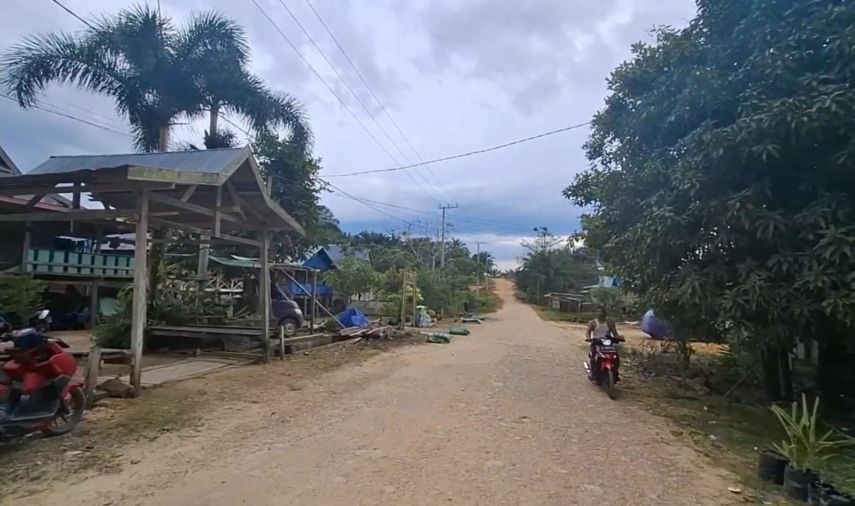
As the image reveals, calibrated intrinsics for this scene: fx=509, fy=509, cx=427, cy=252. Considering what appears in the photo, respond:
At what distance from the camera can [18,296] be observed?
34.1 ft

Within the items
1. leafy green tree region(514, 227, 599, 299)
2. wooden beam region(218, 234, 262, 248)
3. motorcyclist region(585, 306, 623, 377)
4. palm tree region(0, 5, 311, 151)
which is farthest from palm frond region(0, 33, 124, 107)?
leafy green tree region(514, 227, 599, 299)

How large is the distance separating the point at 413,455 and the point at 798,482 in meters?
3.02

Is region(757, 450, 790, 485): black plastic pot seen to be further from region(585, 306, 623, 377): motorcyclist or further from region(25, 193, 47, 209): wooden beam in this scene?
region(25, 193, 47, 209): wooden beam

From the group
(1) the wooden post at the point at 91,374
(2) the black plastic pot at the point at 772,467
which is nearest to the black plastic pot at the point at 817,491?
(2) the black plastic pot at the point at 772,467

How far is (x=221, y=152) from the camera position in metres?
7.85

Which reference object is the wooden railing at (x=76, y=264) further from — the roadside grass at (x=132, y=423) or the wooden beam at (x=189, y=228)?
the roadside grass at (x=132, y=423)

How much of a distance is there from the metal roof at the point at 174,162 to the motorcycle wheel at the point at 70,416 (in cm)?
295

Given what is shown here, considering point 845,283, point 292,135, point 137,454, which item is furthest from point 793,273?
point 292,135

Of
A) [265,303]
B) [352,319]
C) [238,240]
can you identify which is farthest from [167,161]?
A: [352,319]

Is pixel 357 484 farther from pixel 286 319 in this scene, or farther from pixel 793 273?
pixel 286 319

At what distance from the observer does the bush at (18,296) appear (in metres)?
10.2

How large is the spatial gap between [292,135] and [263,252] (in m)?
6.43

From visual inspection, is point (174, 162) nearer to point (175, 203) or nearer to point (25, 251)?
point (175, 203)

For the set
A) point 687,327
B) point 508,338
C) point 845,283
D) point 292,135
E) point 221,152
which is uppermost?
point 292,135
